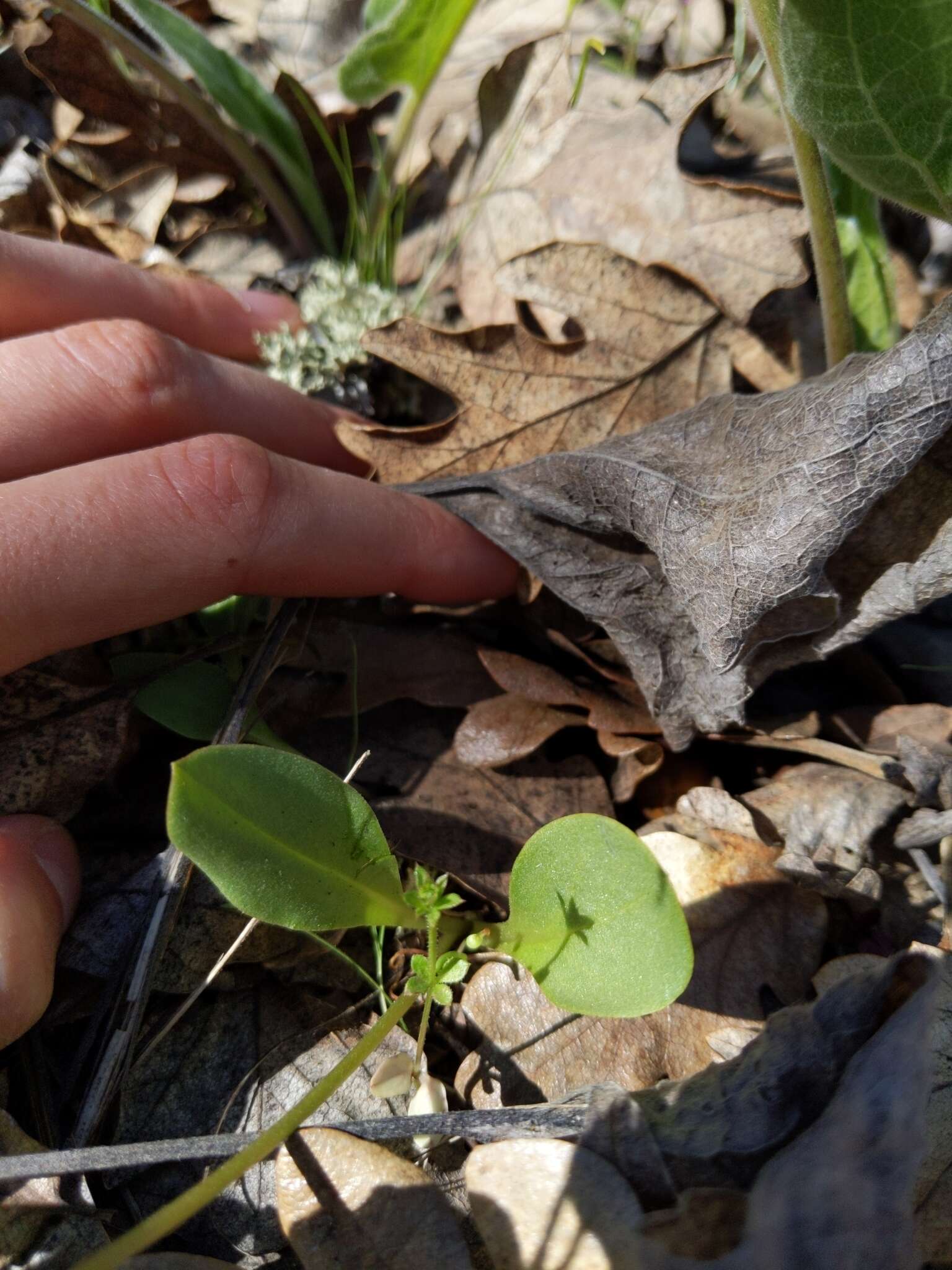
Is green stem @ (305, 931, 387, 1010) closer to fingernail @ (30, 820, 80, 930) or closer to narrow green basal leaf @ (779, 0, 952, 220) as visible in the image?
fingernail @ (30, 820, 80, 930)

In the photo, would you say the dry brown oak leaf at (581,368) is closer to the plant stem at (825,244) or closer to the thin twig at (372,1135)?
the plant stem at (825,244)

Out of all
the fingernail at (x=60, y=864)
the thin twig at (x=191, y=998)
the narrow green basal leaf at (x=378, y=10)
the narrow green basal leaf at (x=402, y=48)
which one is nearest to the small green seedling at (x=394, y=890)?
the thin twig at (x=191, y=998)

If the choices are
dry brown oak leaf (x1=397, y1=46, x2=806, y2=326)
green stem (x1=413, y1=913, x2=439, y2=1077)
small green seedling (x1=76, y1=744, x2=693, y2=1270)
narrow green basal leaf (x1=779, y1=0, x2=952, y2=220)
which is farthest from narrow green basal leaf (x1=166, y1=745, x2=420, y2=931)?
dry brown oak leaf (x1=397, y1=46, x2=806, y2=326)

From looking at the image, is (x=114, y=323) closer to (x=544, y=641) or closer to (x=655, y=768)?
(x=544, y=641)

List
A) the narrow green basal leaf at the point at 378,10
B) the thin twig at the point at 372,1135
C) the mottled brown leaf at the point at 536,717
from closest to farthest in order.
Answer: the thin twig at the point at 372,1135 → the mottled brown leaf at the point at 536,717 → the narrow green basal leaf at the point at 378,10

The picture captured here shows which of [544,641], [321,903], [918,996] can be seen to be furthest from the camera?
[544,641]

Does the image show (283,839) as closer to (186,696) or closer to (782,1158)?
(186,696)

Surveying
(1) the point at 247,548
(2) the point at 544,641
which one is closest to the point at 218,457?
(1) the point at 247,548
